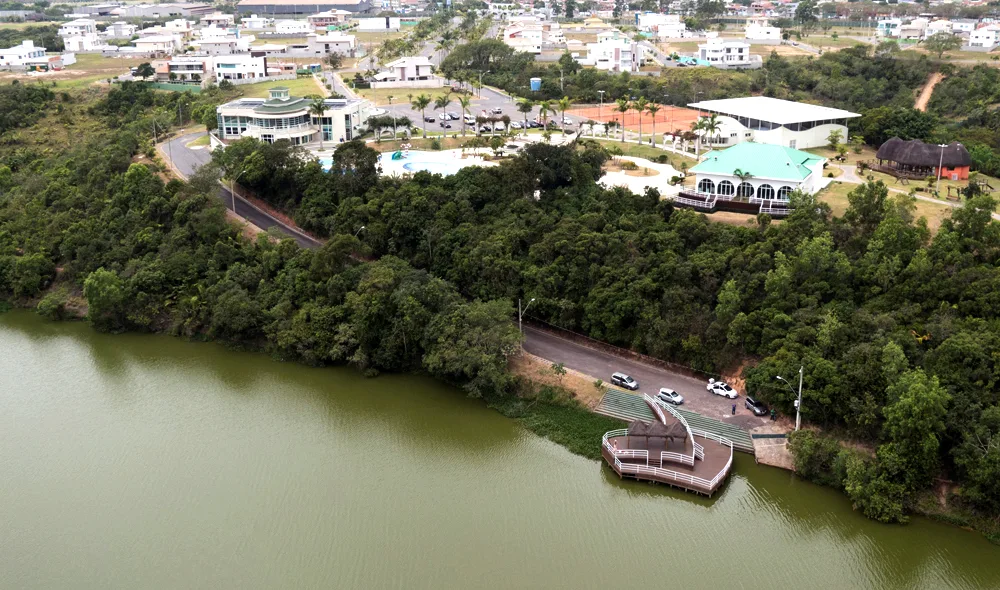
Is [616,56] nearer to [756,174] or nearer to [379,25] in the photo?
[756,174]

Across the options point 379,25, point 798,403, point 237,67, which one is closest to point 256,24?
point 379,25

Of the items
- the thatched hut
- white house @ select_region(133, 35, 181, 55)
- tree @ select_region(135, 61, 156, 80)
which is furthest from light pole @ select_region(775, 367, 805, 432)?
white house @ select_region(133, 35, 181, 55)

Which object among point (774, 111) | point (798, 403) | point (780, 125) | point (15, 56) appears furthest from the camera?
point (15, 56)

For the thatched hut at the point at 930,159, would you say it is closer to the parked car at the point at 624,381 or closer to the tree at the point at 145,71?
the parked car at the point at 624,381

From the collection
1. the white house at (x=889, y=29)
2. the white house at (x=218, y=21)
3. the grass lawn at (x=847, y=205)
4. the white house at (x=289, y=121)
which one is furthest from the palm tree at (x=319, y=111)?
the white house at (x=218, y=21)

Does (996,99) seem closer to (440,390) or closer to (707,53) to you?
(707,53)

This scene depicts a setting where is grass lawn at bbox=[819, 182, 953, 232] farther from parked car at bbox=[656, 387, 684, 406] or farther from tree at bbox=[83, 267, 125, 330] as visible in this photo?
tree at bbox=[83, 267, 125, 330]

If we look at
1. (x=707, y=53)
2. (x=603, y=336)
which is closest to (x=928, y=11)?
(x=707, y=53)
